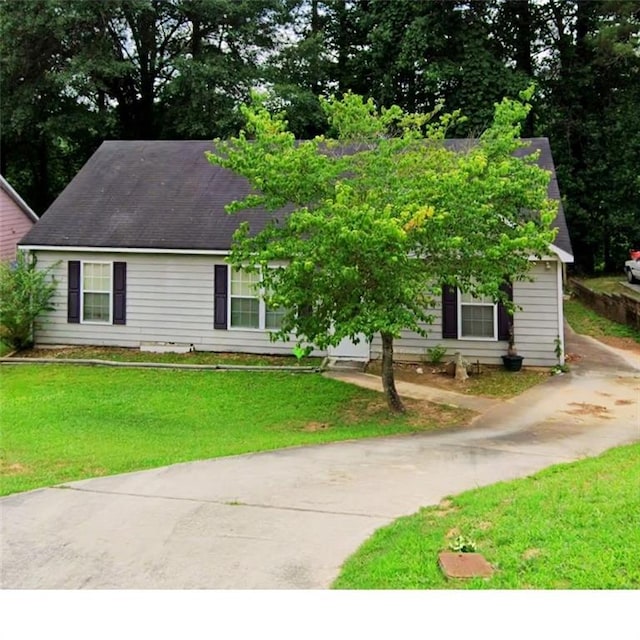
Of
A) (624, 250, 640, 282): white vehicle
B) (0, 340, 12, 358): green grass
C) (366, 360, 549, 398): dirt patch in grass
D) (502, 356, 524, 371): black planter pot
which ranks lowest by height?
(366, 360, 549, 398): dirt patch in grass

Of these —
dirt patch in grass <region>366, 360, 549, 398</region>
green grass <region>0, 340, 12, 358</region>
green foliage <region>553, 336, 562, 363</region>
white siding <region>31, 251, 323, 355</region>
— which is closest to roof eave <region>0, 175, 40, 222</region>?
white siding <region>31, 251, 323, 355</region>

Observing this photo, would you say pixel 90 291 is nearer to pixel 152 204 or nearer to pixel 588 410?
pixel 152 204

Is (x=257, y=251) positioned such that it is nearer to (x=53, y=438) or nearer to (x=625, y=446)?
(x=53, y=438)

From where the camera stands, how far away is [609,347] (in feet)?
55.8

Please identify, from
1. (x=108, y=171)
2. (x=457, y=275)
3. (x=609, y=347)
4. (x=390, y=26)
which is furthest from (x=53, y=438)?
(x=390, y=26)

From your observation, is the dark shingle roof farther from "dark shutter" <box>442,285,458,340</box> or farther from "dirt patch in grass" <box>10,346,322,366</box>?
"dark shutter" <box>442,285,458,340</box>

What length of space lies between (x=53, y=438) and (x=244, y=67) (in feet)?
81.2

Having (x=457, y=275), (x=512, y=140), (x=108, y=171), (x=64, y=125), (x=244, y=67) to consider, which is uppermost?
(x=244, y=67)

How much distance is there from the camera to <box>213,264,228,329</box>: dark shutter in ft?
51.3

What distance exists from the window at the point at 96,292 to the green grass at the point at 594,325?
45.1 feet

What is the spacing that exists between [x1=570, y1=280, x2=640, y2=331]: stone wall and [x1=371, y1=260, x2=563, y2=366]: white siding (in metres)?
6.07

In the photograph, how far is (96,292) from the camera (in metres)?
16.4

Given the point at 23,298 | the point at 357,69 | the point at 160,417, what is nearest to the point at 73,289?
the point at 23,298

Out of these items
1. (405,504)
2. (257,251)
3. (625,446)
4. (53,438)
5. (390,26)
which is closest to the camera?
(405,504)
